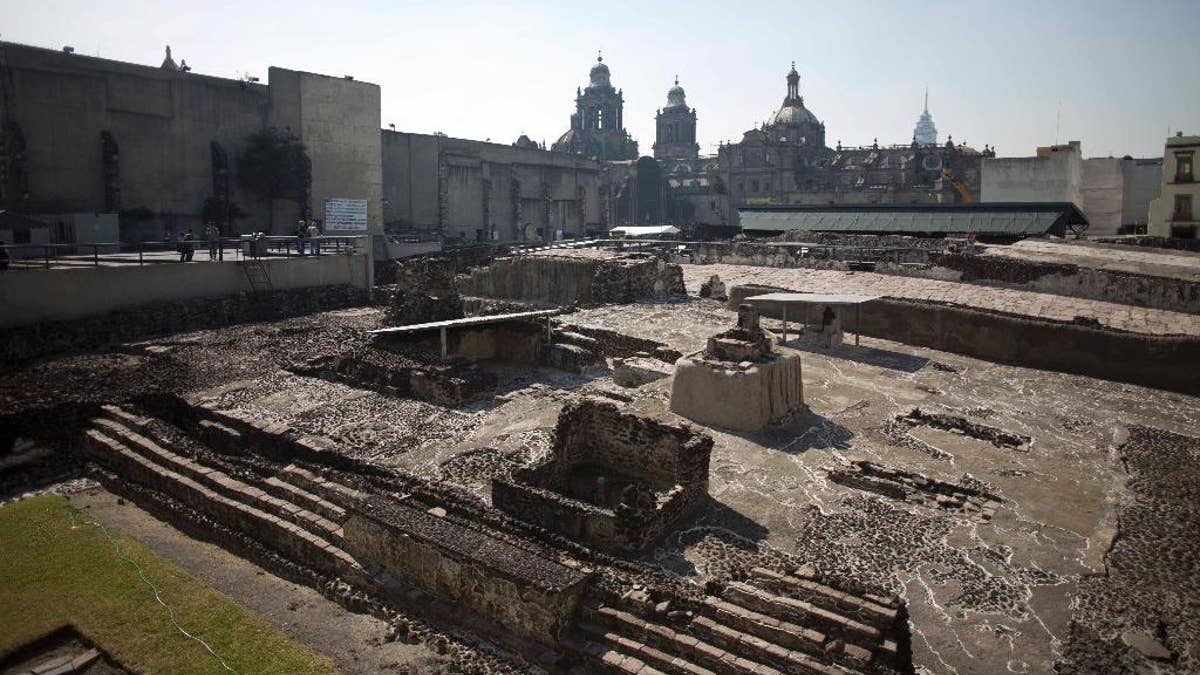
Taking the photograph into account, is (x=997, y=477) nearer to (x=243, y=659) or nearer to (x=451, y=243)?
(x=243, y=659)

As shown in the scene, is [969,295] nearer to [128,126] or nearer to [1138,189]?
[128,126]

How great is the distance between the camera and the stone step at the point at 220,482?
10.0 meters

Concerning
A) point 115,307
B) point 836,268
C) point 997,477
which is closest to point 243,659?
point 997,477

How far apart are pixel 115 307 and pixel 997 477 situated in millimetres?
20288

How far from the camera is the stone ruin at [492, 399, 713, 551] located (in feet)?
30.5

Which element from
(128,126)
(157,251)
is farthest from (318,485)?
(128,126)

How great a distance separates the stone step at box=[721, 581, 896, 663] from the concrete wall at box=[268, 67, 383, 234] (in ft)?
104

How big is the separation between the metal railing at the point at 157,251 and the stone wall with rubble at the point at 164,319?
1487 millimetres

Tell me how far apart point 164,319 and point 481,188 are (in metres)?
26.5

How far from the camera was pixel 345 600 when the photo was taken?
29.2 feet

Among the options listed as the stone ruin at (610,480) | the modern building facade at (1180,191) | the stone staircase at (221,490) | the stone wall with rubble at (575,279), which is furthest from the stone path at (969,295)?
the modern building facade at (1180,191)

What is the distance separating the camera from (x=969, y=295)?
76.9ft

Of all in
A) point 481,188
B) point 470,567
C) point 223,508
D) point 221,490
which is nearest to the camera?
point 470,567

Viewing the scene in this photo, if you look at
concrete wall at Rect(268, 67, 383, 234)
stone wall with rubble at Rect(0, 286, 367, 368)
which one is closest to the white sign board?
concrete wall at Rect(268, 67, 383, 234)
